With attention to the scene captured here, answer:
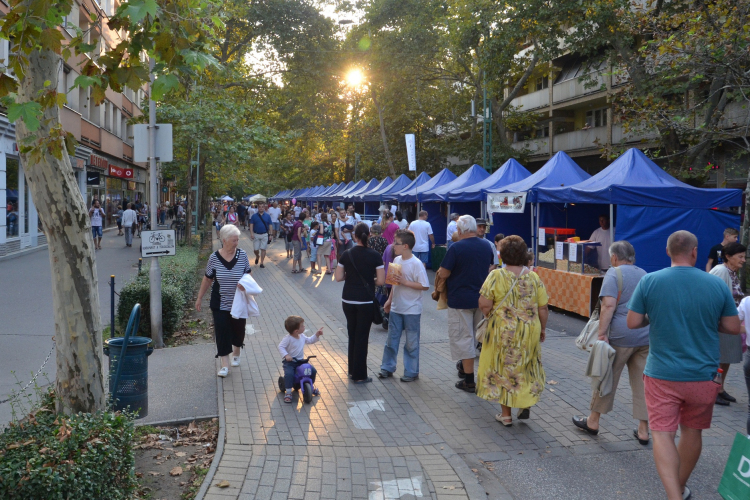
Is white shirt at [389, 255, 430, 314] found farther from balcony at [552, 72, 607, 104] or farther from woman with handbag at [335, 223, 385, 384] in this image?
balcony at [552, 72, 607, 104]

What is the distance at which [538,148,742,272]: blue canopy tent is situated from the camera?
11750 millimetres

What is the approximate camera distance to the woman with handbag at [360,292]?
717 centimetres

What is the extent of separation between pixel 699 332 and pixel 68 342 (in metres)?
4.08

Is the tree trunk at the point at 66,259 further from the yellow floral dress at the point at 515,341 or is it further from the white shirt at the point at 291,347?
the yellow floral dress at the point at 515,341

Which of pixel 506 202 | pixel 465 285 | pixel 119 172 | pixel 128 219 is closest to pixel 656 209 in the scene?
pixel 506 202

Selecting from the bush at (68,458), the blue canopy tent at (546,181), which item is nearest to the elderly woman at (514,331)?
the bush at (68,458)

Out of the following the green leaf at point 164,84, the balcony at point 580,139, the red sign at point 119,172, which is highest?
the balcony at point 580,139

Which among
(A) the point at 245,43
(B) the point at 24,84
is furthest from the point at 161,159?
(A) the point at 245,43

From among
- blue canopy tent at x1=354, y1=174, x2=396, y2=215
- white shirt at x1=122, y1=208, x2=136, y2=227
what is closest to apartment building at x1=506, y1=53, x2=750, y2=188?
blue canopy tent at x1=354, y1=174, x2=396, y2=215

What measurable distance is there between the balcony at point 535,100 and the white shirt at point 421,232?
24.2 m

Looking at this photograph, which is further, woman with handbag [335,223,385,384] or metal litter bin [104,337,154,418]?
woman with handbag [335,223,385,384]

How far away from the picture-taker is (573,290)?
11969 millimetres

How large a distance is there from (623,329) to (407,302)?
2.49 metres

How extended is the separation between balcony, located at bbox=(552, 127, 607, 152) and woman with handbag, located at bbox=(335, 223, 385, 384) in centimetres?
2946
